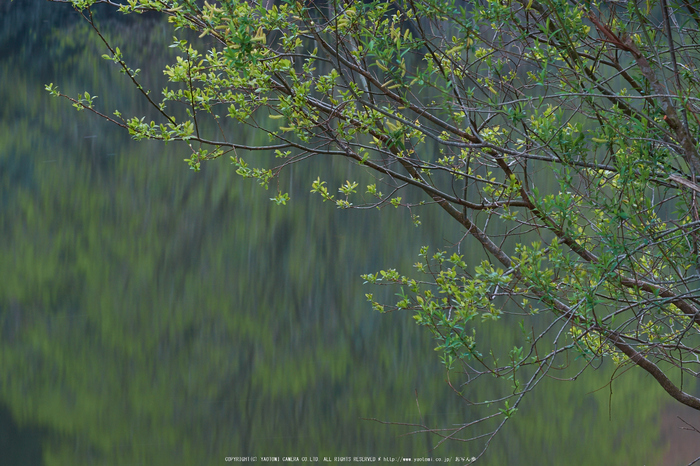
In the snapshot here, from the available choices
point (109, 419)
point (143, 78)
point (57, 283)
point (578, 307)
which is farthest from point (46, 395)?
point (578, 307)

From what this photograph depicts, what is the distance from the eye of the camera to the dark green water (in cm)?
532

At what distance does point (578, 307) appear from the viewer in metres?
1.48

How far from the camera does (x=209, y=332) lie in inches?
243

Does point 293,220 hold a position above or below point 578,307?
above

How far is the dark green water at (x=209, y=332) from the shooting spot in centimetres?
532

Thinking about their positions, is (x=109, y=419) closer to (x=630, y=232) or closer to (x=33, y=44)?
(x=630, y=232)

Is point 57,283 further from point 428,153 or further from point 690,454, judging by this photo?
point 690,454

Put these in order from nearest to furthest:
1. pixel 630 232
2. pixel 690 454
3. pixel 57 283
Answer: pixel 630 232 → pixel 690 454 → pixel 57 283

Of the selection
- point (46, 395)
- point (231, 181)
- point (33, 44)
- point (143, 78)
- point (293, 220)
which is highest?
point (33, 44)

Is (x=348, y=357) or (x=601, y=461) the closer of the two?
(x=601, y=461)

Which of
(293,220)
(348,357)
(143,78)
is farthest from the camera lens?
(143,78)

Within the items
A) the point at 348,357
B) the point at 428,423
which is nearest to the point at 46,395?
the point at 348,357

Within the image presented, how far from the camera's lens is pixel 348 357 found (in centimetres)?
598

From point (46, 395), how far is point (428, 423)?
335 centimetres
